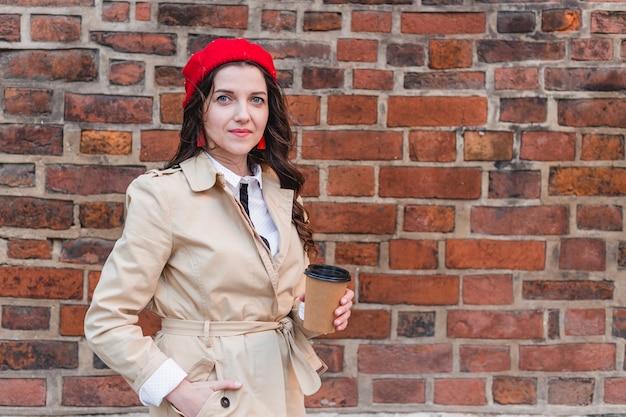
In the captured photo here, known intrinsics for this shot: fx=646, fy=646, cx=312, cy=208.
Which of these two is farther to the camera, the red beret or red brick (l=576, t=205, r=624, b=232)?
red brick (l=576, t=205, r=624, b=232)

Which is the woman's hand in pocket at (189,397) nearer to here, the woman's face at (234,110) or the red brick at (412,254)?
the woman's face at (234,110)

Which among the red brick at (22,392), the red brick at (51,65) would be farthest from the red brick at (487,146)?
the red brick at (22,392)

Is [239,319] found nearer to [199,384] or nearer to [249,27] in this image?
[199,384]

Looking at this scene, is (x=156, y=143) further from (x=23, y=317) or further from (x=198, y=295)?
(x=198, y=295)

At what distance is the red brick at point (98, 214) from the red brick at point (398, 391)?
1.09 meters

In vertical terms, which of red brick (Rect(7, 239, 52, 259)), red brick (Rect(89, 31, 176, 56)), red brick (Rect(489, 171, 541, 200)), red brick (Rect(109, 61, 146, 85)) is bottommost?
red brick (Rect(7, 239, 52, 259))

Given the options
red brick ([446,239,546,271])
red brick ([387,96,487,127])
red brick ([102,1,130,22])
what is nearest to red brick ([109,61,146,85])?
red brick ([102,1,130,22])

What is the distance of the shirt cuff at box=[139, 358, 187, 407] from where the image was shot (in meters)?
1.40

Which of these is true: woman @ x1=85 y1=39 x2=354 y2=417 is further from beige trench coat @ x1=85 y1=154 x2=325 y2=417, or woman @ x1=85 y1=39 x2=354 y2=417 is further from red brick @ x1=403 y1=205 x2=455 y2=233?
red brick @ x1=403 y1=205 x2=455 y2=233

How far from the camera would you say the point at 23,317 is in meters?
2.23

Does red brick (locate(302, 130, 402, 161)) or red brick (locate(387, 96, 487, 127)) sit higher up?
red brick (locate(387, 96, 487, 127))

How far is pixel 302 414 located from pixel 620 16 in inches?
68.6

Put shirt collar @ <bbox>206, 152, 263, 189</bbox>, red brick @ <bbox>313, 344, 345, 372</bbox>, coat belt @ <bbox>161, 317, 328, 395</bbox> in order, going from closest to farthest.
Answer: 1. coat belt @ <bbox>161, 317, 328, 395</bbox>
2. shirt collar @ <bbox>206, 152, 263, 189</bbox>
3. red brick @ <bbox>313, 344, 345, 372</bbox>

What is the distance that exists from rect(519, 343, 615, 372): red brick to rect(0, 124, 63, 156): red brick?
5.90ft
